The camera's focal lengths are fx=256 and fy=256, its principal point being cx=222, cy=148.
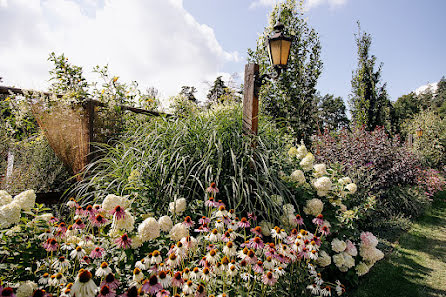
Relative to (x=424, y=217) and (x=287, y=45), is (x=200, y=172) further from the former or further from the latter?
(x=424, y=217)

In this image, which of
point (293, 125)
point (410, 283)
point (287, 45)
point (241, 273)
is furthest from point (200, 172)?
point (293, 125)

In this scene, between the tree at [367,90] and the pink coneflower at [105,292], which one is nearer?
the pink coneflower at [105,292]

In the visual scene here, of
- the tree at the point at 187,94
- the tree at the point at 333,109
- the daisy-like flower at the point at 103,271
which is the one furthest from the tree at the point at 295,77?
the tree at the point at 333,109

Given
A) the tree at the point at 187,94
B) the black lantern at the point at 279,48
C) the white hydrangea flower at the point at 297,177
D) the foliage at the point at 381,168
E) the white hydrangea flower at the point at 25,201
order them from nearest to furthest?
the white hydrangea flower at the point at 25,201 < the white hydrangea flower at the point at 297,177 < the black lantern at the point at 279,48 < the foliage at the point at 381,168 < the tree at the point at 187,94

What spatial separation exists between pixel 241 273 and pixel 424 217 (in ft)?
18.3

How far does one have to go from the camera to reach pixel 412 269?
2881mm

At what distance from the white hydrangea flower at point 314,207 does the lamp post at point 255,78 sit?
0.81 meters

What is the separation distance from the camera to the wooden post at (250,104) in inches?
99.4

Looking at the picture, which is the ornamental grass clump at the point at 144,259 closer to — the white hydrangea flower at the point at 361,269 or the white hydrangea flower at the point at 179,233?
the white hydrangea flower at the point at 179,233

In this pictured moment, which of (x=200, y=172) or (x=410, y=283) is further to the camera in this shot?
(x=410, y=283)

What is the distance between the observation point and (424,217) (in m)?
5.21

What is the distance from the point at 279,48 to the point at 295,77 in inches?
103

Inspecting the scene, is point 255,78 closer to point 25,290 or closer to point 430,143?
point 25,290

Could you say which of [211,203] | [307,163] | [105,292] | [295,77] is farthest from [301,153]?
[295,77]
